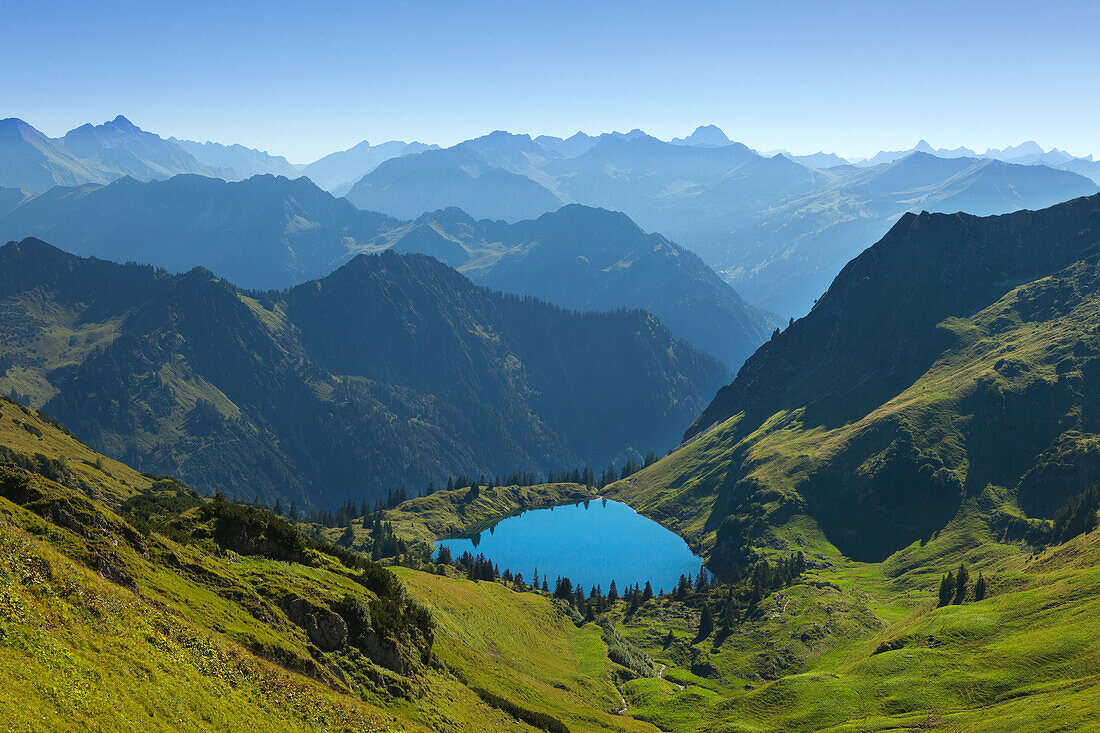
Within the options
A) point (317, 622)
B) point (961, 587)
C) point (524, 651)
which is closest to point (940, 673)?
point (961, 587)

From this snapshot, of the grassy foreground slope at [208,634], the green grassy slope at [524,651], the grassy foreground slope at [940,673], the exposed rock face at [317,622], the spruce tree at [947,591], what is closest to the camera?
the grassy foreground slope at [208,634]

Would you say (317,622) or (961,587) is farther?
(961,587)

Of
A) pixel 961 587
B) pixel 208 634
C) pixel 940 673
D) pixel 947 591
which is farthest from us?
pixel 947 591

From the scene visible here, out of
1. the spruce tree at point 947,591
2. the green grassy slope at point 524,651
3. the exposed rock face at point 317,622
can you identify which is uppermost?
the exposed rock face at point 317,622

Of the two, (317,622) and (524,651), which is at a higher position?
(317,622)

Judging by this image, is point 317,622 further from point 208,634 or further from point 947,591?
point 947,591

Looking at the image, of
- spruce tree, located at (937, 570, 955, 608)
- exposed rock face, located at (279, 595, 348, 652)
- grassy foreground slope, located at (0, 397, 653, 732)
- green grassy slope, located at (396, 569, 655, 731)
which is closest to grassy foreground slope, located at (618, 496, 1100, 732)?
spruce tree, located at (937, 570, 955, 608)

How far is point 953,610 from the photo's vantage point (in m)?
143

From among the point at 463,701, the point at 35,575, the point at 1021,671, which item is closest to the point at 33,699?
the point at 35,575

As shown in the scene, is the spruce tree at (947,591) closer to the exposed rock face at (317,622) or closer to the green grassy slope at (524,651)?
the green grassy slope at (524,651)

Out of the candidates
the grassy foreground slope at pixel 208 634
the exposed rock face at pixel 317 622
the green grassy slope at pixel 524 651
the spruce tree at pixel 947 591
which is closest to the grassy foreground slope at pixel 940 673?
the spruce tree at pixel 947 591

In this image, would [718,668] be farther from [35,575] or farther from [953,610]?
[35,575]

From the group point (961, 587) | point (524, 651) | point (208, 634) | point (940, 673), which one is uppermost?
point (208, 634)

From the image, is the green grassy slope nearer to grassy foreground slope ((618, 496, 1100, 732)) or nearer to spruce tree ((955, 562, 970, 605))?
grassy foreground slope ((618, 496, 1100, 732))
